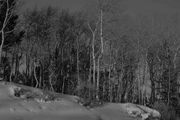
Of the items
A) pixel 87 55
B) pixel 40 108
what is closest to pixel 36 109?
pixel 40 108

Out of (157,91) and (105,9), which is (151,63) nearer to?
(157,91)

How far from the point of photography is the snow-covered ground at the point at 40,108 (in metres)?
8.52

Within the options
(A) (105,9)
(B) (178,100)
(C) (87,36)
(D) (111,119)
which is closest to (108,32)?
(A) (105,9)

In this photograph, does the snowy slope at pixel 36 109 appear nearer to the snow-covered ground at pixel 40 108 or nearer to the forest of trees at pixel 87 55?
the snow-covered ground at pixel 40 108

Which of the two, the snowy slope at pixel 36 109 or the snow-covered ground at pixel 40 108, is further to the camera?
the snow-covered ground at pixel 40 108

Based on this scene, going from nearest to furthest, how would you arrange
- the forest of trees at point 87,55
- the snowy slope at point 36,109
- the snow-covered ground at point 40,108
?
the snowy slope at point 36,109, the snow-covered ground at point 40,108, the forest of trees at point 87,55

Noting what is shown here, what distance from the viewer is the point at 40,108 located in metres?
9.53

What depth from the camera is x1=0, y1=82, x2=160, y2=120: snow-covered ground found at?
8.52m

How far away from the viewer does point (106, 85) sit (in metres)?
37.4

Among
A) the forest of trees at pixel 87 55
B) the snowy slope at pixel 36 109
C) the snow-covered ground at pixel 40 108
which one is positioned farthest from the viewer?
the forest of trees at pixel 87 55

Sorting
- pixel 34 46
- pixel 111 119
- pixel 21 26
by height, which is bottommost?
pixel 111 119

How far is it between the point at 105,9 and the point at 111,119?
626 inches

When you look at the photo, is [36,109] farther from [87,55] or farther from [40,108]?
[87,55]

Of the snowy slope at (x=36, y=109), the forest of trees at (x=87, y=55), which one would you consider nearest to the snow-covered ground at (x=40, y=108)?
the snowy slope at (x=36, y=109)
